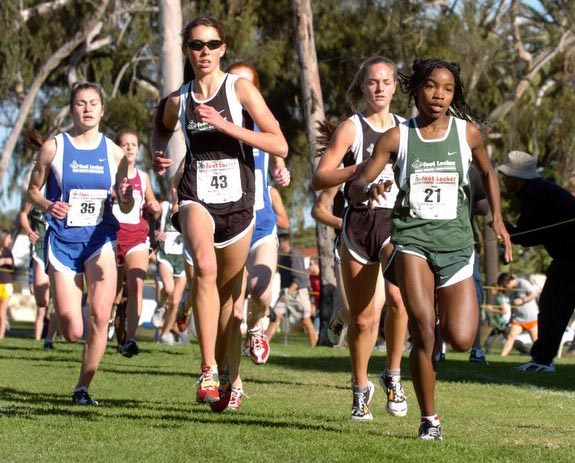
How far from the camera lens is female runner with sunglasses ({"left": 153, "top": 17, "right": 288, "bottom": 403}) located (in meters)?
7.57

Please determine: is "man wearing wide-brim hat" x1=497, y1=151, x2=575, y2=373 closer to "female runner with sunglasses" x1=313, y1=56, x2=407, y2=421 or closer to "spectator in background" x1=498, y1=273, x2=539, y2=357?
"spectator in background" x1=498, y1=273, x2=539, y2=357

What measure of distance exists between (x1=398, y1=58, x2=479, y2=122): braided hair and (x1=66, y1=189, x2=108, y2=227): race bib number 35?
7.87ft

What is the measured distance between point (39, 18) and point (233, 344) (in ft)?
91.8

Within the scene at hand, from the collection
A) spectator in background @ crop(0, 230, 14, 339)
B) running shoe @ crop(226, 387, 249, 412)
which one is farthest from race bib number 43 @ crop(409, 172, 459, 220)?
spectator in background @ crop(0, 230, 14, 339)

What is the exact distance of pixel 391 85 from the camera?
329 inches

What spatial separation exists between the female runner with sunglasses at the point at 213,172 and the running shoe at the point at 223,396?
1.30ft

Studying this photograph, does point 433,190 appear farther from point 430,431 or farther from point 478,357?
point 478,357

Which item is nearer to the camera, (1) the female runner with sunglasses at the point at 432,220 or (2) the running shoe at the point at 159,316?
(1) the female runner with sunglasses at the point at 432,220

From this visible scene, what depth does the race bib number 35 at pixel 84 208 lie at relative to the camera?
8578 millimetres

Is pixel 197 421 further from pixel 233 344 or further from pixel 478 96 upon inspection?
pixel 478 96

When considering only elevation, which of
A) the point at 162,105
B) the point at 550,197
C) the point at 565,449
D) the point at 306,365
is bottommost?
the point at 306,365

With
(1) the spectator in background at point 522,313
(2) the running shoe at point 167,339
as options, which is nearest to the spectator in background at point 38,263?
(2) the running shoe at point 167,339

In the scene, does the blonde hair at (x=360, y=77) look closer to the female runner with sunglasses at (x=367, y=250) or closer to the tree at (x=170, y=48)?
the female runner with sunglasses at (x=367, y=250)

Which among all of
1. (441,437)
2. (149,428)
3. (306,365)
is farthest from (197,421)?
(306,365)
